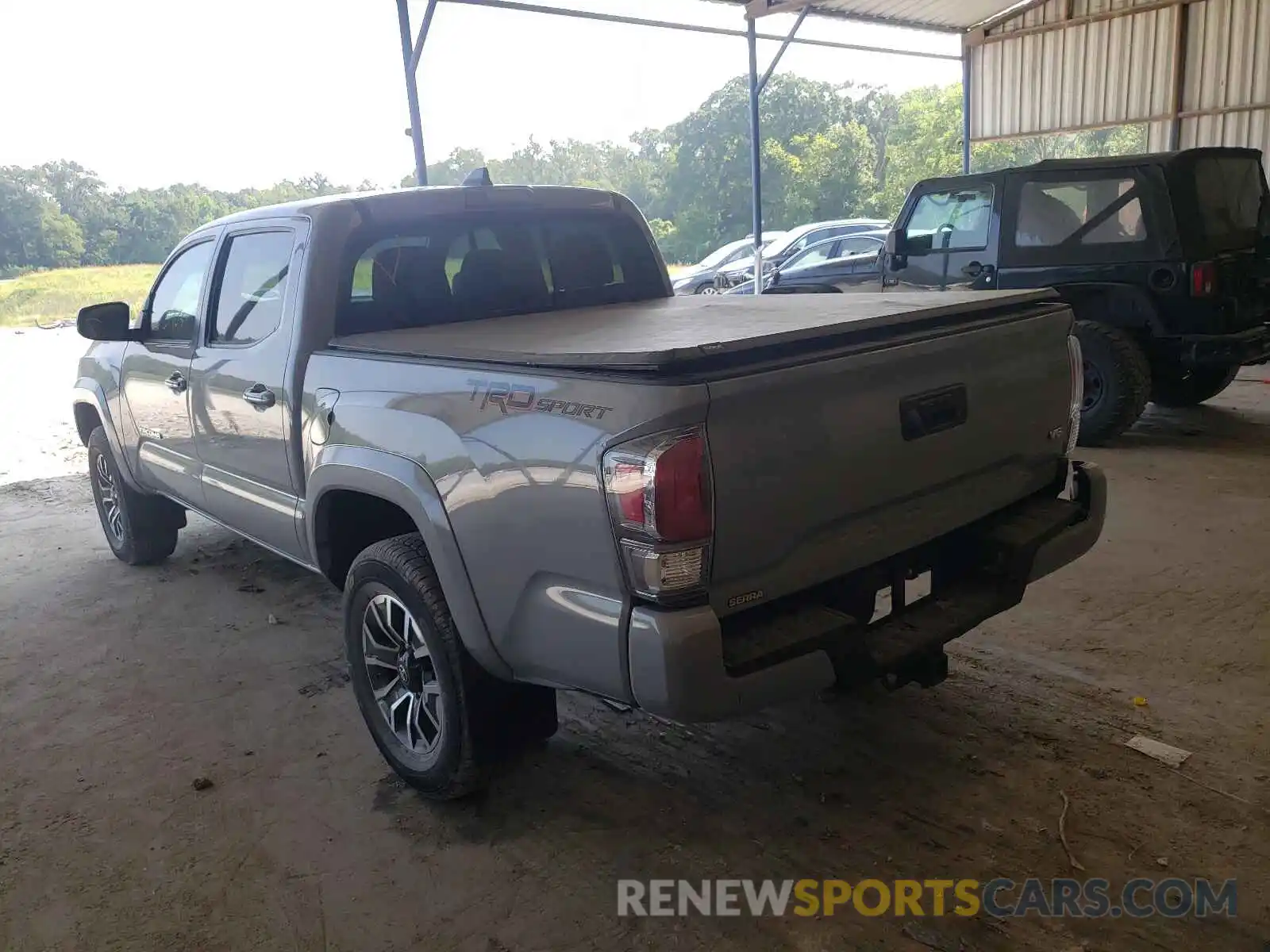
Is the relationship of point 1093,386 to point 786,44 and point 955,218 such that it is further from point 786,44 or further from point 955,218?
point 786,44

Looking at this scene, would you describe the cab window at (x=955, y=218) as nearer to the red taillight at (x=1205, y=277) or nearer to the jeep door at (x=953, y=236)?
the jeep door at (x=953, y=236)

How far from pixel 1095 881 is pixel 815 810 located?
2.45ft

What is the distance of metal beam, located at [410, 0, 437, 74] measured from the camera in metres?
9.15

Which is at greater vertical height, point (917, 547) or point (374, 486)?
point (374, 486)

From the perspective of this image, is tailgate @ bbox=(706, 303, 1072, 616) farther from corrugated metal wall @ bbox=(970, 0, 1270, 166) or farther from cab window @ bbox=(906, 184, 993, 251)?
corrugated metal wall @ bbox=(970, 0, 1270, 166)

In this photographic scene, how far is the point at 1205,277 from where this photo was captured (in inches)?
254

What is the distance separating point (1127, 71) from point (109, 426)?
48.5 feet

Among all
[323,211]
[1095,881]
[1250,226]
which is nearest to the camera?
[1095,881]

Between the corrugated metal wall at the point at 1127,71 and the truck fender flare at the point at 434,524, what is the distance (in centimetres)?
1422

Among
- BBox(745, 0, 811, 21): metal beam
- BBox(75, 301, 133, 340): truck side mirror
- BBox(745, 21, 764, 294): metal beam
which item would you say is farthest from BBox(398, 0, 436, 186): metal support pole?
BBox(75, 301, 133, 340): truck side mirror

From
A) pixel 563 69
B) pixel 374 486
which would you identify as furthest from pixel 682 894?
pixel 563 69

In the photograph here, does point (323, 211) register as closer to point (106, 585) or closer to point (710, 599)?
point (710, 599)

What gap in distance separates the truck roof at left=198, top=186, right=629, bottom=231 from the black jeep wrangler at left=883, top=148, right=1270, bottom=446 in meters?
4.51

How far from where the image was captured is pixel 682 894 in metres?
2.50
